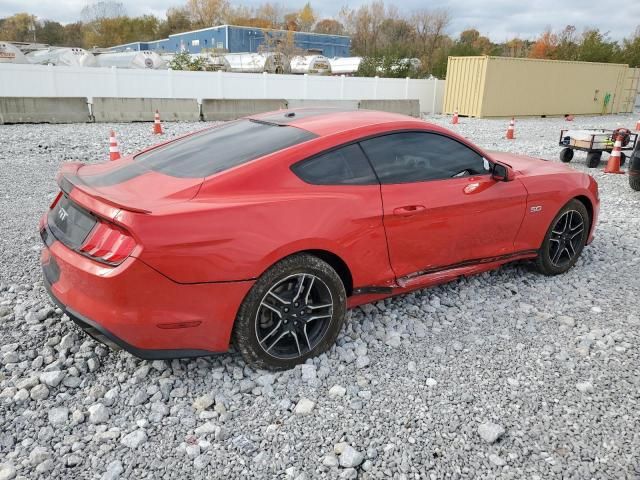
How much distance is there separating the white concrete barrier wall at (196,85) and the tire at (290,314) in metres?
19.3

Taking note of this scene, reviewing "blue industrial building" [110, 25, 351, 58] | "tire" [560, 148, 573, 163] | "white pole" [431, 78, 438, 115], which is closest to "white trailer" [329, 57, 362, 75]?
"blue industrial building" [110, 25, 351, 58]

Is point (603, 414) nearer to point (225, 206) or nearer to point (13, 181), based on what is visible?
point (225, 206)

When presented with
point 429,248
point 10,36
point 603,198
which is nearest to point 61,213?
point 429,248

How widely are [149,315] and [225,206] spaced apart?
2.29 feet

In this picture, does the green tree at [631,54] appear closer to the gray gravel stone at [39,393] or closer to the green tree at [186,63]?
the green tree at [186,63]

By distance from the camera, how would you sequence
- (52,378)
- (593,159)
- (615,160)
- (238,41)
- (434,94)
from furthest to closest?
(238,41)
(434,94)
(593,159)
(615,160)
(52,378)

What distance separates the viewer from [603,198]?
8.02 m

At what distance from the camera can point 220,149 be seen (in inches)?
132

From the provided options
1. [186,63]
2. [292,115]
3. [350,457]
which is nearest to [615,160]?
[292,115]

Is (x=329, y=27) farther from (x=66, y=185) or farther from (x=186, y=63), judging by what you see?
(x=66, y=185)

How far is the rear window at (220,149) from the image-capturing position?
3.12m

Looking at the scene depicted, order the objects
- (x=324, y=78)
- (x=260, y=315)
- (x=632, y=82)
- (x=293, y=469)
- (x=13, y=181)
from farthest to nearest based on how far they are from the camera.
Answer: (x=632, y=82) → (x=324, y=78) → (x=13, y=181) → (x=260, y=315) → (x=293, y=469)

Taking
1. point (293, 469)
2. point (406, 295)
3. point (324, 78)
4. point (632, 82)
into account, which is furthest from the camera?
point (632, 82)

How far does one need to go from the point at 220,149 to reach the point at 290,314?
119 centimetres
